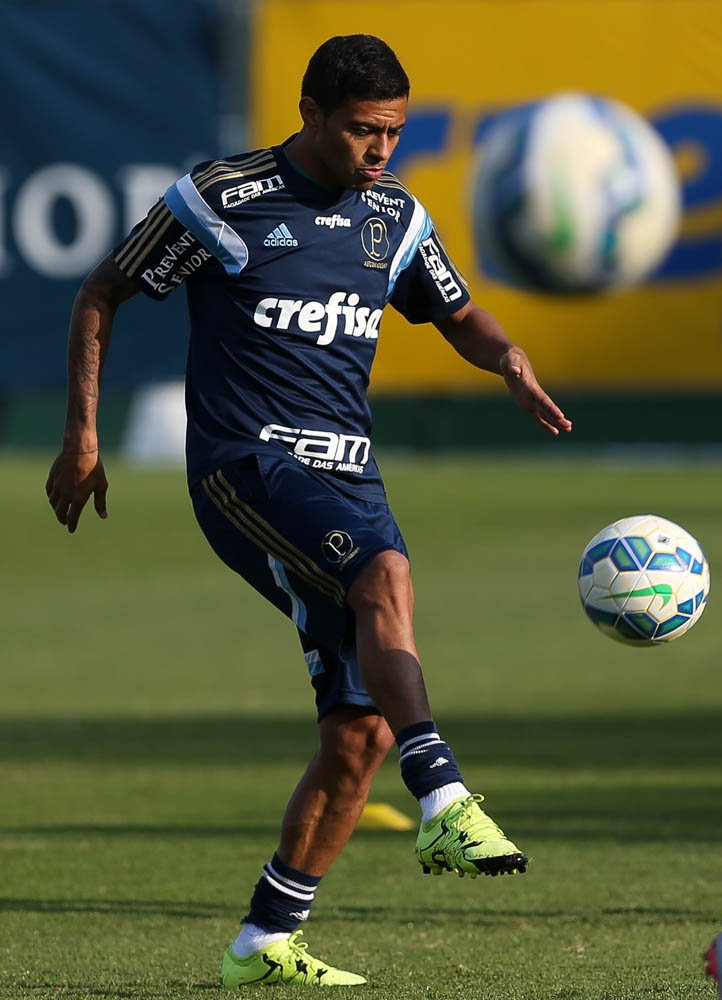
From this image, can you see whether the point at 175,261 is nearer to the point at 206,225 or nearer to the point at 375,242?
the point at 206,225

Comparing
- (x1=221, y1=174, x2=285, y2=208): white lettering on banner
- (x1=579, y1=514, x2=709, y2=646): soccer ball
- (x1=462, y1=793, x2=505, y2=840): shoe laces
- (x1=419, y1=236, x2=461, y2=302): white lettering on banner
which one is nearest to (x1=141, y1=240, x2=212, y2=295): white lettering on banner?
(x1=221, y1=174, x2=285, y2=208): white lettering on banner

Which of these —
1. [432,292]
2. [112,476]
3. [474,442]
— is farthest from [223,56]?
[432,292]

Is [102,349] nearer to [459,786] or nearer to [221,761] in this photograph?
[459,786]

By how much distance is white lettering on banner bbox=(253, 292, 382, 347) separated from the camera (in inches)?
208

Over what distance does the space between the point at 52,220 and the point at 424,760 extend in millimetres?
17221

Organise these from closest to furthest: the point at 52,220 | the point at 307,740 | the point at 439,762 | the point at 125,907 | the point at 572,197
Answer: the point at 439,762 < the point at 125,907 < the point at 307,740 < the point at 572,197 < the point at 52,220

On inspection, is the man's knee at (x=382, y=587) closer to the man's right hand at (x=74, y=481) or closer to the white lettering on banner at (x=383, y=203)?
the man's right hand at (x=74, y=481)

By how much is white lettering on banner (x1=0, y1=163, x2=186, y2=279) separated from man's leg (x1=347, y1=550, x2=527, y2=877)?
16618 mm

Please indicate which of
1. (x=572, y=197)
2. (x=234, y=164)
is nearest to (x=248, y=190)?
(x=234, y=164)

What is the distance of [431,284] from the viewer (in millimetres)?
5621

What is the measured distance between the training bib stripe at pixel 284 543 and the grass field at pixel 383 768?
1024mm

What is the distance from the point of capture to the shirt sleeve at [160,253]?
5.25 m

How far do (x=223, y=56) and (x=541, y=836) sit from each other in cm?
1461

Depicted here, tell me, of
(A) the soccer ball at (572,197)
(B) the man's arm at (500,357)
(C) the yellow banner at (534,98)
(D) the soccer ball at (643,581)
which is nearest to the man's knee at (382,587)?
(B) the man's arm at (500,357)
